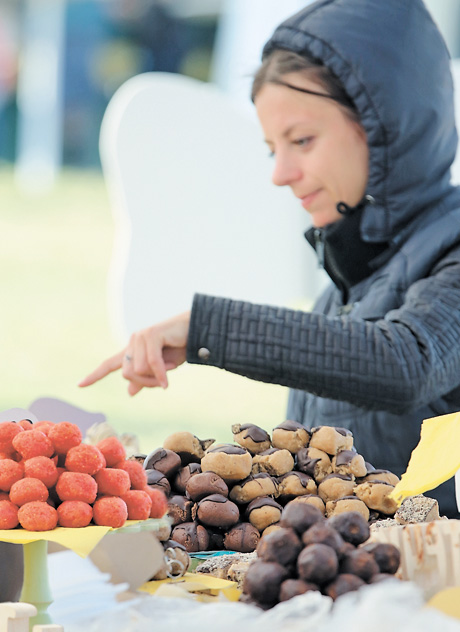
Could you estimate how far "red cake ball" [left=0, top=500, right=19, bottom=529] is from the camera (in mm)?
629

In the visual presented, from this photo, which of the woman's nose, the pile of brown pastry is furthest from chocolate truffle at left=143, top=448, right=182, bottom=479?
the woman's nose

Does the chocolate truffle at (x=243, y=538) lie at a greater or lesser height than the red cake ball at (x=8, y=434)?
lesser

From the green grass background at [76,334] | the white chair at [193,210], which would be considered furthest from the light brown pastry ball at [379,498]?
the green grass background at [76,334]

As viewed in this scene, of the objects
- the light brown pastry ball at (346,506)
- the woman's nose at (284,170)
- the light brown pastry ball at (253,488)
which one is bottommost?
the light brown pastry ball at (346,506)

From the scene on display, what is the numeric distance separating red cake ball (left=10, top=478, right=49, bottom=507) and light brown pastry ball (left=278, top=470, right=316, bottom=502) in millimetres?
288

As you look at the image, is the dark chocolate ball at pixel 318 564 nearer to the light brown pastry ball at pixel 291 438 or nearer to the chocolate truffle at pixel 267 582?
the chocolate truffle at pixel 267 582

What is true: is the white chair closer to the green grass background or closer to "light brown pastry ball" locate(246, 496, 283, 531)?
the green grass background

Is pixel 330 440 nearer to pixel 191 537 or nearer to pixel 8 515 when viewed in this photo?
pixel 191 537

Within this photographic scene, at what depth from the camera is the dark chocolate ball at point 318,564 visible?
53cm

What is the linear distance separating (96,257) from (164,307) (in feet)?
19.7

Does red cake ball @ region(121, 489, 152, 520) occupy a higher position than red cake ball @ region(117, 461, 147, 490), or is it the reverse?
red cake ball @ region(117, 461, 147, 490)

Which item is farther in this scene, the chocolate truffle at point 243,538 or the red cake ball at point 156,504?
the chocolate truffle at point 243,538

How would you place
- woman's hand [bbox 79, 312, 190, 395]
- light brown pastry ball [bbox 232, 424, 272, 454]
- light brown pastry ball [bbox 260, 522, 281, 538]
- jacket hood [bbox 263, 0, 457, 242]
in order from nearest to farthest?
light brown pastry ball [bbox 260, 522, 281, 538] < light brown pastry ball [bbox 232, 424, 272, 454] < woman's hand [bbox 79, 312, 190, 395] < jacket hood [bbox 263, 0, 457, 242]

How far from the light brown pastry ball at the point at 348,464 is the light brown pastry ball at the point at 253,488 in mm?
67
